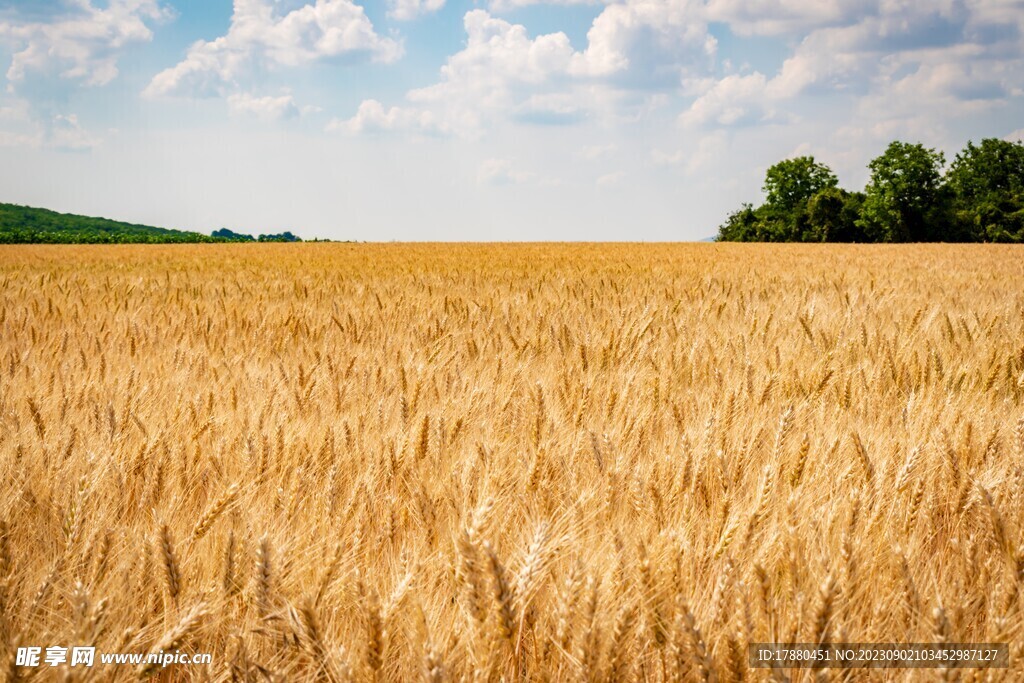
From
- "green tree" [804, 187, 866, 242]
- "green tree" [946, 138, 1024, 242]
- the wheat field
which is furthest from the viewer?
"green tree" [804, 187, 866, 242]

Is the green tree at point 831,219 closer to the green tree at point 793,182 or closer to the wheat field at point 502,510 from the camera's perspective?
the green tree at point 793,182

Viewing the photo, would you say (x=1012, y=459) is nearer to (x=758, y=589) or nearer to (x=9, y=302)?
(x=758, y=589)

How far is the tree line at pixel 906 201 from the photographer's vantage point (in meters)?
49.8

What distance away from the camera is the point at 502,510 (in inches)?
50.4

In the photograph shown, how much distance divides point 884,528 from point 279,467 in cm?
126

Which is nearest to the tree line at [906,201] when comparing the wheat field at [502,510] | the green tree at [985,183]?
the green tree at [985,183]

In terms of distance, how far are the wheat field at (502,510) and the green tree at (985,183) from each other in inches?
2304

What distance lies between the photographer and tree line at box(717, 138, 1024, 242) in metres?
49.8

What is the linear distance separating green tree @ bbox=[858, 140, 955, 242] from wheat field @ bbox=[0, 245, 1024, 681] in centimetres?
5746

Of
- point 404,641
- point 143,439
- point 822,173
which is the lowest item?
point 404,641

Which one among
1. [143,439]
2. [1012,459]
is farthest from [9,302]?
[1012,459]

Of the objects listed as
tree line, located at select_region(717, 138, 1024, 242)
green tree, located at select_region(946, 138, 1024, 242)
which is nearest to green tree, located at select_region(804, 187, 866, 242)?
tree line, located at select_region(717, 138, 1024, 242)

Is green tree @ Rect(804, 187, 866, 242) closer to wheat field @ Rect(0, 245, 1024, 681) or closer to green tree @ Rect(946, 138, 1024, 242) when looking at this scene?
green tree @ Rect(946, 138, 1024, 242)

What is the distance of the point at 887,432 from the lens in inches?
65.5
